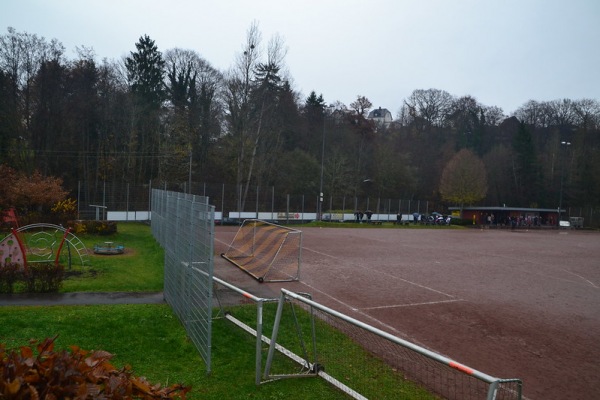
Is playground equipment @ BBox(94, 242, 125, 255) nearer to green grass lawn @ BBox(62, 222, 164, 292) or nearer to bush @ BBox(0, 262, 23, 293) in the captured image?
green grass lawn @ BBox(62, 222, 164, 292)

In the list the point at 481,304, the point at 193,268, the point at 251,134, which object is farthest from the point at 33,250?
the point at 251,134

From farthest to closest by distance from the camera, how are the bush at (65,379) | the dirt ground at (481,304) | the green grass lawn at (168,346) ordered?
the dirt ground at (481,304)
the green grass lawn at (168,346)
the bush at (65,379)

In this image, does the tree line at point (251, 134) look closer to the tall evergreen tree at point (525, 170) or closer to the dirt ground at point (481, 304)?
the tall evergreen tree at point (525, 170)

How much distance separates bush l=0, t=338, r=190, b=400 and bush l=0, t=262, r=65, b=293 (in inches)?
340

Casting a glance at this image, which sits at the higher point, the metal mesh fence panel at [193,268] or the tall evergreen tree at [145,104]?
the tall evergreen tree at [145,104]

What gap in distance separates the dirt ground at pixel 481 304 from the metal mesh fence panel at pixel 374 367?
944 mm

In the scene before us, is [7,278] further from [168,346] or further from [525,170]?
[525,170]

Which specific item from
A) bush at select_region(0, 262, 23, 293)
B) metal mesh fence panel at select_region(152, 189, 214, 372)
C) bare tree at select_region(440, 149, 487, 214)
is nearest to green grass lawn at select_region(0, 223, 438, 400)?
metal mesh fence panel at select_region(152, 189, 214, 372)

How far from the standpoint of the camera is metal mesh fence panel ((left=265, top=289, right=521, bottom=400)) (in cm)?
583

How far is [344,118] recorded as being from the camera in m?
72.1

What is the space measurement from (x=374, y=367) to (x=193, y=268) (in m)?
2.98

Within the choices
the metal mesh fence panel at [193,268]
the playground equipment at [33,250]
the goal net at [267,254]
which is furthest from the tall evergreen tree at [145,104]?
the metal mesh fence panel at [193,268]

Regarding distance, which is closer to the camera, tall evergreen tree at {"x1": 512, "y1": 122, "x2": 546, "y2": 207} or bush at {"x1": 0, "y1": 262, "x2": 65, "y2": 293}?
bush at {"x1": 0, "y1": 262, "x2": 65, "y2": 293}

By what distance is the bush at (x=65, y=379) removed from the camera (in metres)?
2.15
